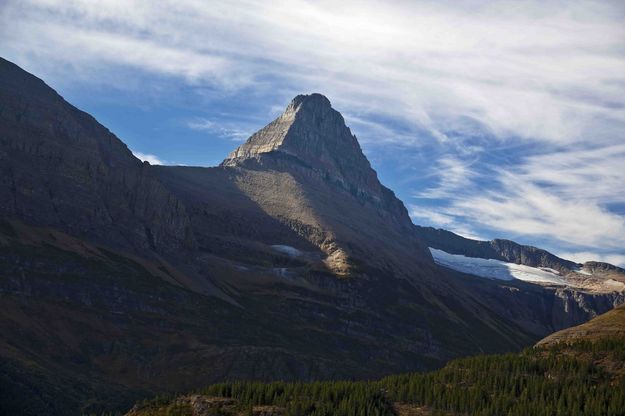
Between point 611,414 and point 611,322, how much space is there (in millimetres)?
68604

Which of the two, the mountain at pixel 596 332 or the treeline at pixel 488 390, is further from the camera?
the mountain at pixel 596 332

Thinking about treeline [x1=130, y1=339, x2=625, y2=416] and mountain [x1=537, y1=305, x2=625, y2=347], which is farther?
mountain [x1=537, y1=305, x2=625, y2=347]

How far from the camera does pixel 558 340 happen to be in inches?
6594

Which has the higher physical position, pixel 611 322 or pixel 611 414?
pixel 611 322

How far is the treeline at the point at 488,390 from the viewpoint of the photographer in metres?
118

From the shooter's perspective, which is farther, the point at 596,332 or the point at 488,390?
the point at 596,332

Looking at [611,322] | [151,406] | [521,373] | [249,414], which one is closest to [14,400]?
[151,406]

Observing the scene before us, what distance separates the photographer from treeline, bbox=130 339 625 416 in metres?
118

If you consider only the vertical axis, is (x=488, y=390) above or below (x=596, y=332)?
below

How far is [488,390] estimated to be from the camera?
131250 mm

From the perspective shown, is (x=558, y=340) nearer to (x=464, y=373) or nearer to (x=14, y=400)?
(x=464, y=373)

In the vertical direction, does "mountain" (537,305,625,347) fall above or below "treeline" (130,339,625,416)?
above

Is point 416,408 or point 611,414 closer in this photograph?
point 611,414

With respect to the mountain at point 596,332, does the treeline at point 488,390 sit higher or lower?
lower
